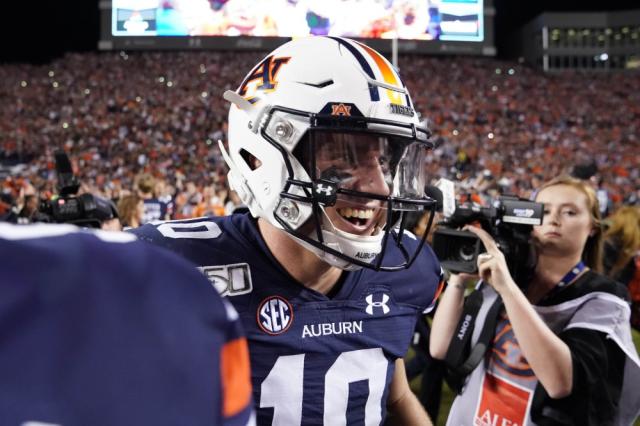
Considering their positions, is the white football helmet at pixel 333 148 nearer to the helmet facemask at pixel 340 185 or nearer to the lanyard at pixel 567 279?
the helmet facemask at pixel 340 185

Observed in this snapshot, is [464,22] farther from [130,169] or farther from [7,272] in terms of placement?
[7,272]

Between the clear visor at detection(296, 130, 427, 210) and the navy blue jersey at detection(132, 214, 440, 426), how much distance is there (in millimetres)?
248

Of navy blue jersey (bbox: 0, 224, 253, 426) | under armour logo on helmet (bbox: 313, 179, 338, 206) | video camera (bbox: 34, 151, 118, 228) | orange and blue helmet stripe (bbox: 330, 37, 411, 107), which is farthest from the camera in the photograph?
video camera (bbox: 34, 151, 118, 228)

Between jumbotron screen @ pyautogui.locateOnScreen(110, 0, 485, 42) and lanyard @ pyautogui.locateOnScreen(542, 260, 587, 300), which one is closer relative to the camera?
lanyard @ pyautogui.locateOnScreen(542, 260, 587, 300)

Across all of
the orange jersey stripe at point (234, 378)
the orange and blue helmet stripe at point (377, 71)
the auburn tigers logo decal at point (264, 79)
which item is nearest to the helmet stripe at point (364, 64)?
the orange and blue helmet stripe at point (377, 71)

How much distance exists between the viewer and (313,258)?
140 cm

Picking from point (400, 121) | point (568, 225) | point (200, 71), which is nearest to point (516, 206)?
point (568, 225)

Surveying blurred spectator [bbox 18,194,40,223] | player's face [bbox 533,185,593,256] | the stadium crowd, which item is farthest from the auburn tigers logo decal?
the stadium crowd

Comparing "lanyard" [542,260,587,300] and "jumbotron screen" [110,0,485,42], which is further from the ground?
"jumbotron screen" [110,0,485,42]

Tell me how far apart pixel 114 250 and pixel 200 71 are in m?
22.3

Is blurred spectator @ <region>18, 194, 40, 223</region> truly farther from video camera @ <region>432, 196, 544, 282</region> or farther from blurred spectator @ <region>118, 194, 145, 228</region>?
video camera @ <region>432, 196, 544, 282</region>

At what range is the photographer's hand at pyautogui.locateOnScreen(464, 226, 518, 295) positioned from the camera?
1.78 meters

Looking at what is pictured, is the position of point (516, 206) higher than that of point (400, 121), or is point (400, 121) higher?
point (400, 121)

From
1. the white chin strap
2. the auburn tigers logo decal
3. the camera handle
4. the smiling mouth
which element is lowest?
the camera handle
